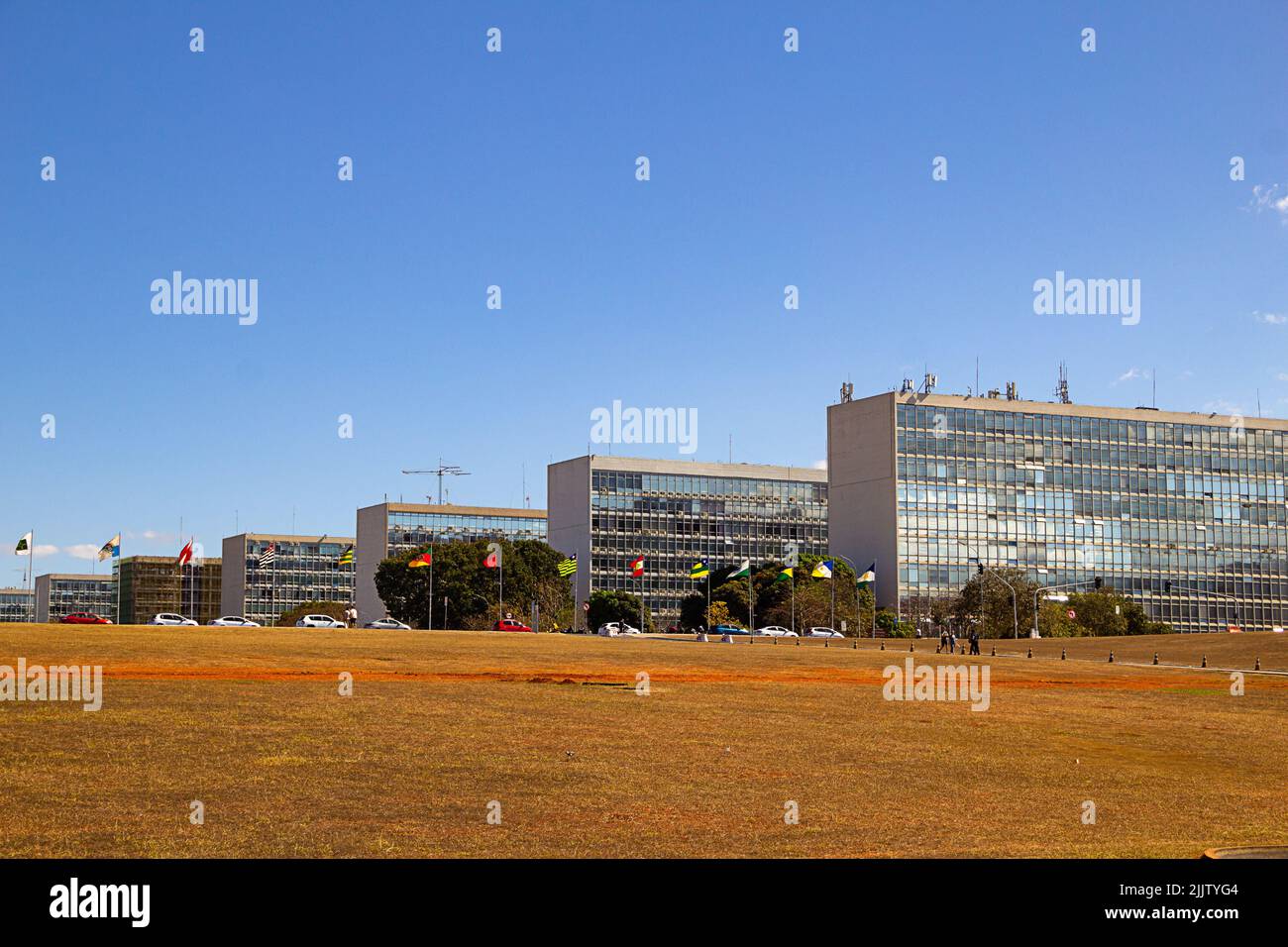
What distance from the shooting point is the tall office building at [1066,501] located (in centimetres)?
17250

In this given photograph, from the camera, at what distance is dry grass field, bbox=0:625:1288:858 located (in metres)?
15.7

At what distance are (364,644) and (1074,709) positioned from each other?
3326cm

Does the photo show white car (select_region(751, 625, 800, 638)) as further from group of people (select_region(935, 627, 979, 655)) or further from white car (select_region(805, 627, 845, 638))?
group of people (select_region(935, 627, 979, 655))

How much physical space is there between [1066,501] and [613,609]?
202 feet

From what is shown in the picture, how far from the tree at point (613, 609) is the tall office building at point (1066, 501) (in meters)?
29.6

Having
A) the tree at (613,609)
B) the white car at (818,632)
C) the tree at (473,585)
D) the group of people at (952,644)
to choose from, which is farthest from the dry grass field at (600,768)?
the tree at (613,609)

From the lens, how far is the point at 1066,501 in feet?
579

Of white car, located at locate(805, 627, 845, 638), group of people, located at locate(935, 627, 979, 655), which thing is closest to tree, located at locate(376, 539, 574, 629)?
white car, located at locate(805, 627, 845, 638)

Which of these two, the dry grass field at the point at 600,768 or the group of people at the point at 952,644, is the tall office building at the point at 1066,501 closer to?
the group of people at the point at 952,644

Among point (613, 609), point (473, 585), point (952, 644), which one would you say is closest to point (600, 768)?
point (952, 644)

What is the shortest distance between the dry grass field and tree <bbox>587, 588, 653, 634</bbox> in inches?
5302

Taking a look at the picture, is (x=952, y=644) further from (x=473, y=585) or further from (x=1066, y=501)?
(x=1066, y=501)

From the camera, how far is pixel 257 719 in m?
25.7
